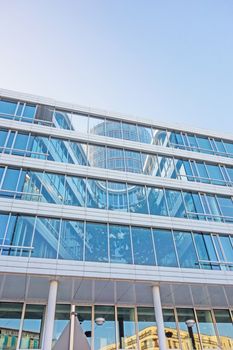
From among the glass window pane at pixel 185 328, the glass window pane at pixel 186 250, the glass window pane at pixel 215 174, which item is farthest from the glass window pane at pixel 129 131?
the glass window pane at pixel 185 328

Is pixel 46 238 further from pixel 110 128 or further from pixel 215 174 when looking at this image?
pixel 215 174

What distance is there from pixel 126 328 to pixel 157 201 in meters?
5.88

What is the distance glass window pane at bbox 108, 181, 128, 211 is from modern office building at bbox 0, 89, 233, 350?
0.18 ft

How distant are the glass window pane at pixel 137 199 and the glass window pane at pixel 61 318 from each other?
518cm

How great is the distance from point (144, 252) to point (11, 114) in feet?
31.9

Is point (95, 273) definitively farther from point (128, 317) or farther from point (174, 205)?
point (174, 205)

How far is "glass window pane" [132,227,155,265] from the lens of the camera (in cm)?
1156

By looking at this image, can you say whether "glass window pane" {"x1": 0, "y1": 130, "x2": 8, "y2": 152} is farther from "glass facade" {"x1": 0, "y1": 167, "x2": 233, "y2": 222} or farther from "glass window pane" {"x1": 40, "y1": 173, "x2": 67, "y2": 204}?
"glass window pane" {"x1": 40, "y1": 173, "x2": 67, "y2": 204}

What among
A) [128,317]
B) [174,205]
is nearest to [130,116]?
[174,205]

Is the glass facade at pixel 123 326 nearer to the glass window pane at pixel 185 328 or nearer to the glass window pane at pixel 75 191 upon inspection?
the glass window pane at pixel 185 328

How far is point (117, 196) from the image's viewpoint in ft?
43.8

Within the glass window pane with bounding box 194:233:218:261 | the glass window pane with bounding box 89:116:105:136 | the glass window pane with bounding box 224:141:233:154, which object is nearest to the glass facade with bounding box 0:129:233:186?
the glass window pane with bounding box 89:116:105:136

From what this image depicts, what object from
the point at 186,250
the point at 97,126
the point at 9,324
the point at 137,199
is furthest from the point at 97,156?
the point at 9,324

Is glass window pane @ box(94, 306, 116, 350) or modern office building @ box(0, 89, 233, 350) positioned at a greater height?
modern office building @ box(0, 89, 233, 350)
